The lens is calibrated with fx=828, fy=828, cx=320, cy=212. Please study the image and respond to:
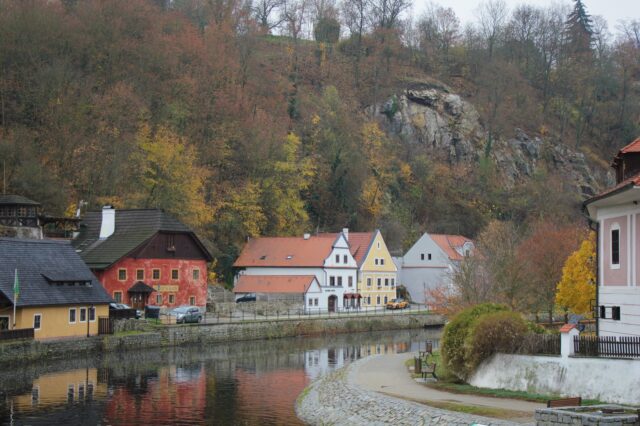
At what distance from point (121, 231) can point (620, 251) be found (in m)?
44.3

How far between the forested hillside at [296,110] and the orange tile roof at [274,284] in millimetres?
4945

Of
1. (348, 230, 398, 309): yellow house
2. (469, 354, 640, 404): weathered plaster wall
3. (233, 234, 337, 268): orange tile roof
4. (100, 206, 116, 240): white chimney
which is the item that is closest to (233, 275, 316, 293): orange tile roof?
(233, 234, 337, 268): orange tile roof

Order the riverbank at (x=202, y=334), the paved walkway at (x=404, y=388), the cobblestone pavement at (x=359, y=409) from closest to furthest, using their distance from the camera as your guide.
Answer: the cobblestone pavement at (x=359, y=409), the paved walkway at (x=404, y=388), the riverbank at (x=202, y=334)

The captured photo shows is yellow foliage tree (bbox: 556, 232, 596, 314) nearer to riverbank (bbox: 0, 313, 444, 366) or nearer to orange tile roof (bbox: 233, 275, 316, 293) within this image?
riverbank (bbox: 0, 313, 444, 366)

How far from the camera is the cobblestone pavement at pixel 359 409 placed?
2392cm

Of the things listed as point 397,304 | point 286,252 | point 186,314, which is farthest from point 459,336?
point 397,304

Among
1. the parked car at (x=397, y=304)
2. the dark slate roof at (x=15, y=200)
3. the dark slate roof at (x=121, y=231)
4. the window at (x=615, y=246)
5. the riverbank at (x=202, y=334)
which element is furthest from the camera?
the parked car at (x=397, y=304)

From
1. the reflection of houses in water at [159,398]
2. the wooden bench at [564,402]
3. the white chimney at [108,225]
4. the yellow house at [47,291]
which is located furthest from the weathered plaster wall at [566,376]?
the white chimney at [108,225]

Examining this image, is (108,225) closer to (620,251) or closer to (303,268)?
(303,268)

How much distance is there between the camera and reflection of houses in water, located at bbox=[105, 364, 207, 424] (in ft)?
97.4

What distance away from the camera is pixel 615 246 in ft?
97.2

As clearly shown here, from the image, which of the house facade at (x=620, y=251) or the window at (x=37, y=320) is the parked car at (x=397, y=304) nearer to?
the window at (x=37, y=320)

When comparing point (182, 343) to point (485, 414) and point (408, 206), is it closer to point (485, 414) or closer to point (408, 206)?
point (485, 414)

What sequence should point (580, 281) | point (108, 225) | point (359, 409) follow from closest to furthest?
point (359, 409), point (580, 281), point (108, 225)
